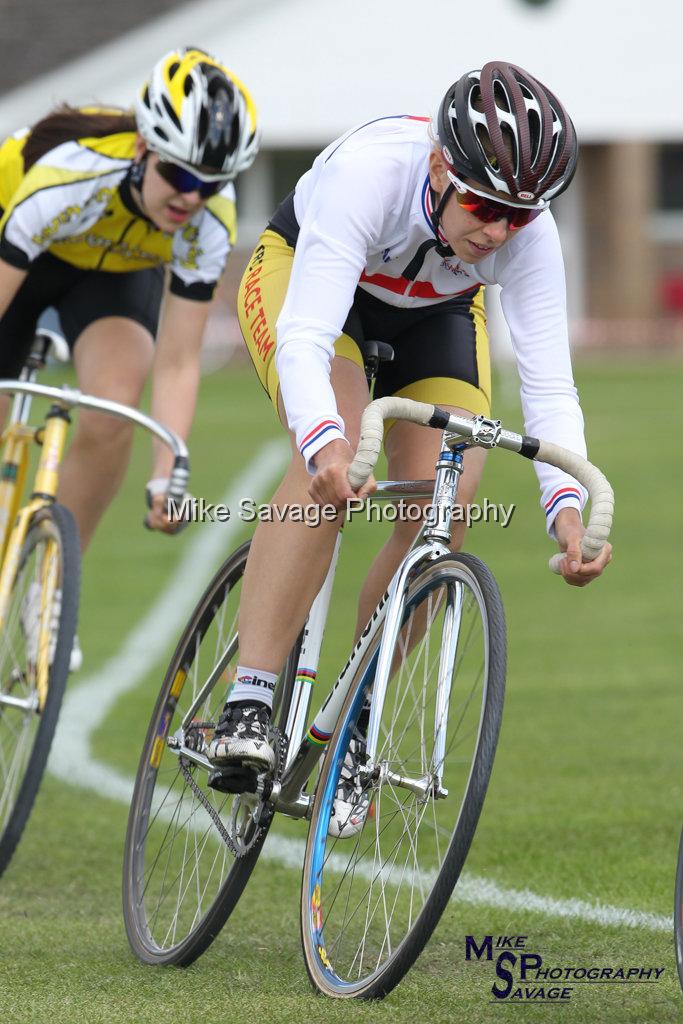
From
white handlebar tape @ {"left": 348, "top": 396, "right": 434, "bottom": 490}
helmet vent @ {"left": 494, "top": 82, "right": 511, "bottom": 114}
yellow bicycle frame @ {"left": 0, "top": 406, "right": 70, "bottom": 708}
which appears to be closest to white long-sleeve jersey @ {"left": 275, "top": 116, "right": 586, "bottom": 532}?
white handlebar tape @ {"left": 348, "top": 396, "right": 434, "bottom": 490}

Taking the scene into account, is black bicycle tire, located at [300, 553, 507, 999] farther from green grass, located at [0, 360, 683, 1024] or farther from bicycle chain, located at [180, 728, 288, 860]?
bicycle chain, located at [180, 728, 288, 860]

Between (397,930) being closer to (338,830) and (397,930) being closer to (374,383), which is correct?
(338,830)

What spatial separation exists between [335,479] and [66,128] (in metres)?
2.47

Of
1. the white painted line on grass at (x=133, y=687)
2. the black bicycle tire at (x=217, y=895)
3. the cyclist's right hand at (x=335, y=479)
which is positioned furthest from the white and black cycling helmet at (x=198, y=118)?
the white painted line on grass at (x=133, y=687)

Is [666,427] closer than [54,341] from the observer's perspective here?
No

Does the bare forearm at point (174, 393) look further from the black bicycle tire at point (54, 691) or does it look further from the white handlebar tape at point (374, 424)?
the white handlebar tape at point (374, 424)

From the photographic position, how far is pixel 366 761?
3.73 metres

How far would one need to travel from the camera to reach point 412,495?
3.91 metres

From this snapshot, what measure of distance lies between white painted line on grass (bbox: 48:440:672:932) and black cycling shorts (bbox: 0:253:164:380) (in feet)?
5.44

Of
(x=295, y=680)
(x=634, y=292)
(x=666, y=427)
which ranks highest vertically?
(x=634, y=292)

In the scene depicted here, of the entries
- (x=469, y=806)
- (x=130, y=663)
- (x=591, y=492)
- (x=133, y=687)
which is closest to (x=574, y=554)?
(x=591, y=492)

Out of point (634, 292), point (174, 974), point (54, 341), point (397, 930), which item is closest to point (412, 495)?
point (397, 930)

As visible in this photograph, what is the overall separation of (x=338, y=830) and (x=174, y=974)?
1.94 feet

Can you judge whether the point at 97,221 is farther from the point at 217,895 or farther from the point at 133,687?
the point at 133,687
